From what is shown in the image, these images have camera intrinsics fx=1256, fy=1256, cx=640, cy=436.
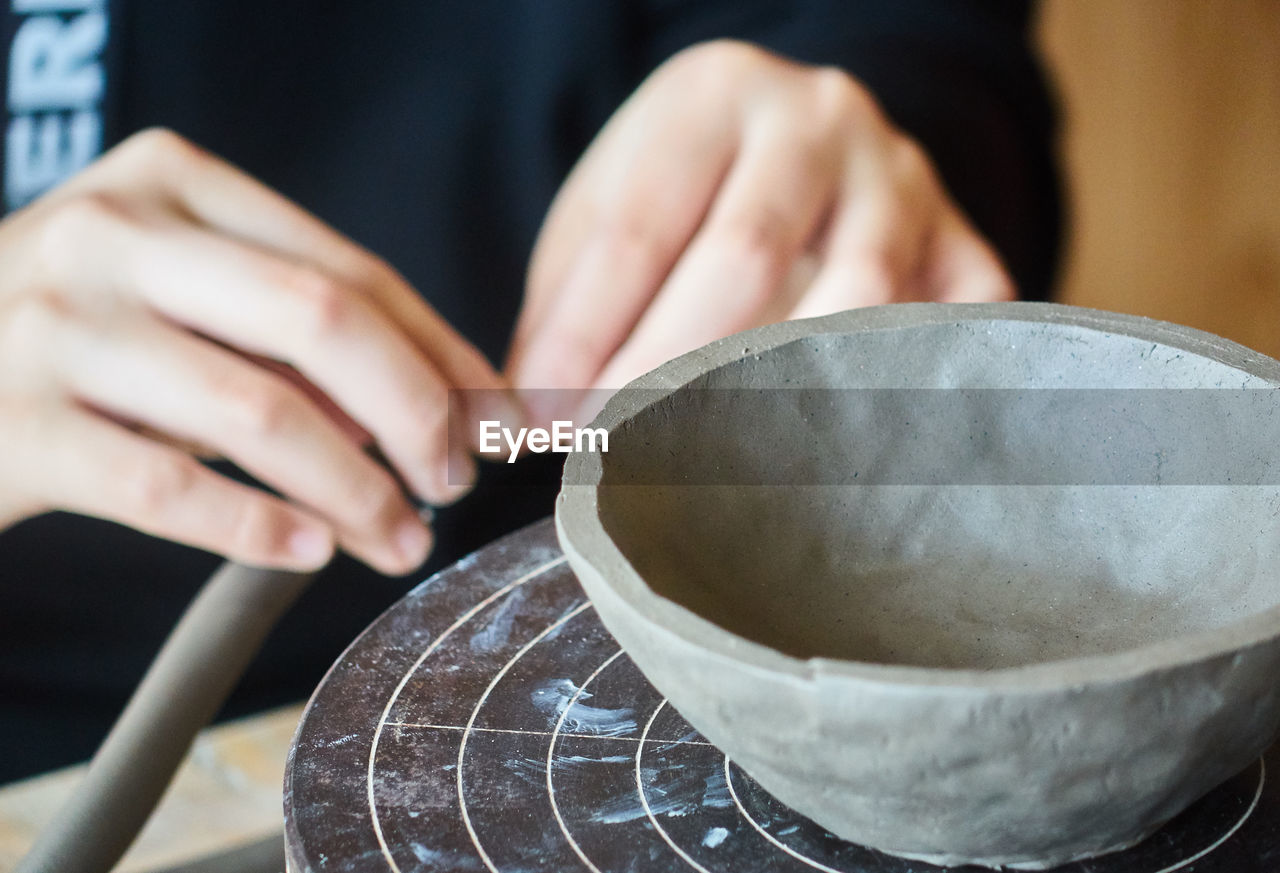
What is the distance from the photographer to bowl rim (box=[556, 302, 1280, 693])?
384 millimetres

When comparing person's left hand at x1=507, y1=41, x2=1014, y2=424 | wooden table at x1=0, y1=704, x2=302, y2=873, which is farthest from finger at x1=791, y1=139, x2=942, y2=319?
wooden table at x1=0, y1=704, x2=302, y2=873

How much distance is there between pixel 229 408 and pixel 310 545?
0.31 feet

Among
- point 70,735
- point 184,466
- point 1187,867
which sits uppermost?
point 1187,867

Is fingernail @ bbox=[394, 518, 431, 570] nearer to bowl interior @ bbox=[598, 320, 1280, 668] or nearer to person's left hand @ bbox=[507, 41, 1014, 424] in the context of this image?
person's left hand @ bbox=[507, 41, 1014, 424]

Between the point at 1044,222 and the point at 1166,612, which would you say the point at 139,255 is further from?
the point at 1044,222

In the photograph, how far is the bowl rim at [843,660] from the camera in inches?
15.1

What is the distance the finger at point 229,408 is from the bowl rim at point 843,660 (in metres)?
0.25

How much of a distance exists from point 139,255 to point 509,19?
0.71m

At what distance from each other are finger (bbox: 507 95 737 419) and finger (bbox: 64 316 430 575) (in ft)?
0.48

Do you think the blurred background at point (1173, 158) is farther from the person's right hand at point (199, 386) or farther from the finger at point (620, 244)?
the person's right hand at point (199, 386)

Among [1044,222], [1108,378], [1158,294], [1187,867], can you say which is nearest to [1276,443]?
[1108,378]

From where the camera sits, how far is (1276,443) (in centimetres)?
56

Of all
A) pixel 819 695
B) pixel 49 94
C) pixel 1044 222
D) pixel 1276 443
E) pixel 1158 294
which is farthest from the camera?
pixel 1158 294

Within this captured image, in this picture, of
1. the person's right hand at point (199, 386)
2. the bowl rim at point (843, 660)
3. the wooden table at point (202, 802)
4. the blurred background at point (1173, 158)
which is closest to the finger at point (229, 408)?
the person's right hand at point (199, 386)
